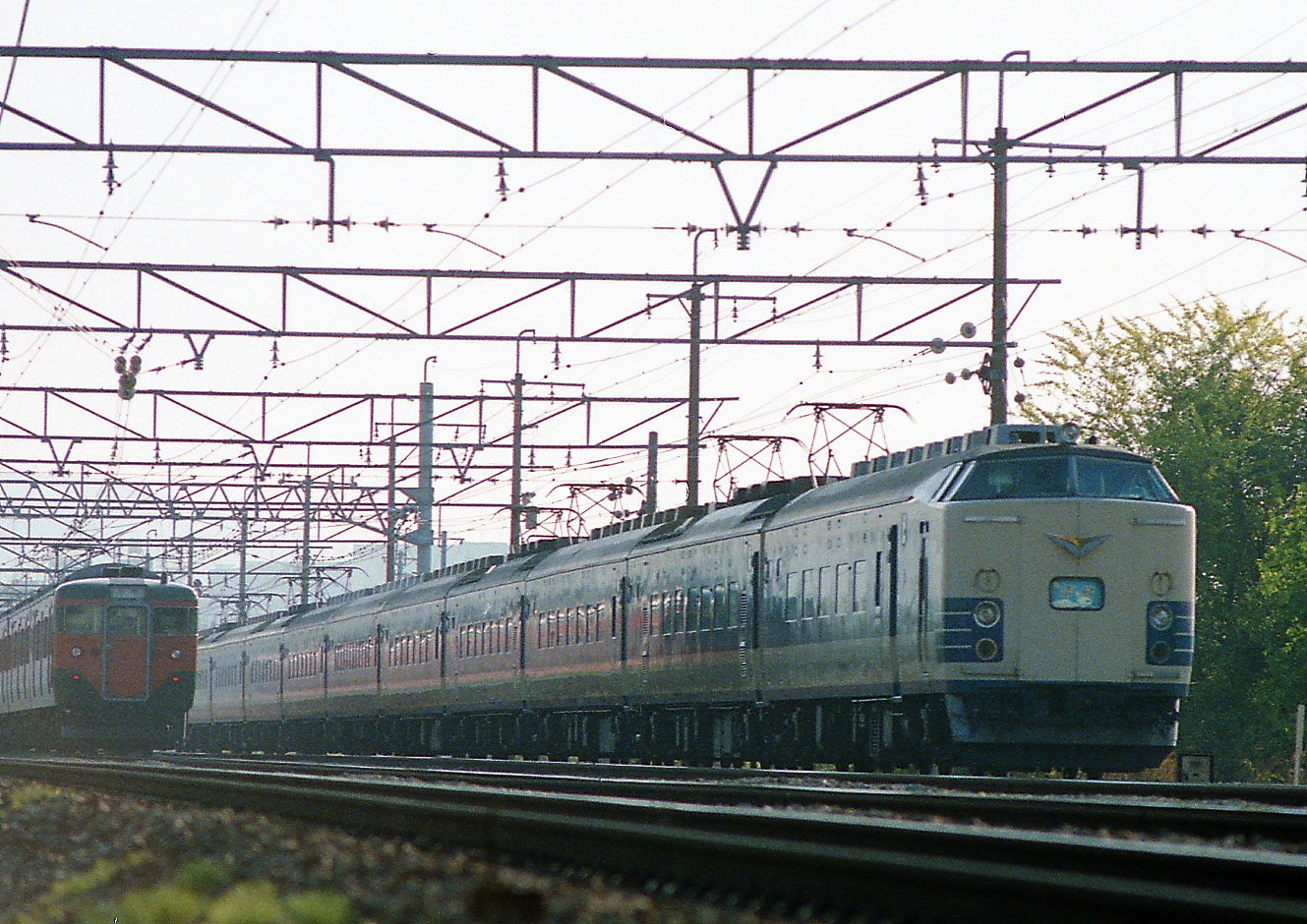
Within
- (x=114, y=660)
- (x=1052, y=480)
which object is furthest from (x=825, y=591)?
(x=114, y=660)

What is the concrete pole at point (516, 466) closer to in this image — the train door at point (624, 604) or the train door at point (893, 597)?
the train door at point (624, 604)

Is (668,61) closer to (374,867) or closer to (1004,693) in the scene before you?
(1004,693)

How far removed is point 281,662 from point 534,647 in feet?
67.1

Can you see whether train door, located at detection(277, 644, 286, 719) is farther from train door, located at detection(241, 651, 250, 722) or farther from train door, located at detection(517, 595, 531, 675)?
train door, located at detection(517, 595, 531, 675)

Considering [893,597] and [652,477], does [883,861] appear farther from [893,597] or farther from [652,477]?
[652,477]

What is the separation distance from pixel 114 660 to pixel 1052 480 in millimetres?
24740

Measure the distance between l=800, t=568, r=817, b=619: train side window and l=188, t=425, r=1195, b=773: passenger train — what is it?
4 cm

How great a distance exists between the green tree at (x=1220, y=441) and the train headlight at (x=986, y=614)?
25.9 metres

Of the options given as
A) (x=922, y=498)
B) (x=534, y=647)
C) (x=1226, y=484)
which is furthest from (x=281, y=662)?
(x=922, y=498)

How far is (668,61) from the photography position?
19.1 metres

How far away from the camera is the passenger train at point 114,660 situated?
4112 centimetres

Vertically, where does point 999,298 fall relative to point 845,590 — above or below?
above

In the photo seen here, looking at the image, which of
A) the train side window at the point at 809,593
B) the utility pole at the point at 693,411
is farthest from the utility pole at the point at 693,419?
the train side window at the point at 809,593

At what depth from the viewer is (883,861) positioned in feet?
28.5
